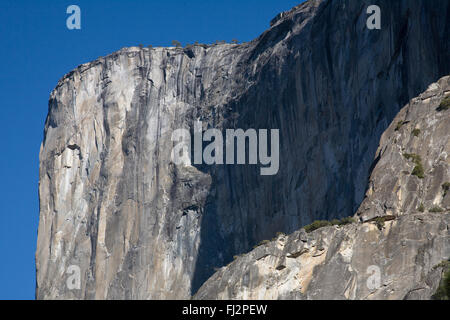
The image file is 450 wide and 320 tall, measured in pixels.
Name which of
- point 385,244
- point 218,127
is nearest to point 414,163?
point 385,244

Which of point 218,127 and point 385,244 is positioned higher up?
point 218,127

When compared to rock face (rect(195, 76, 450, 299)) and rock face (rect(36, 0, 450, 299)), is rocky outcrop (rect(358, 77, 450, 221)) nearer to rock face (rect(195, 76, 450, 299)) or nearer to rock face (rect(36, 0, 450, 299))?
rock face (rect(195, 76, 450, 299))

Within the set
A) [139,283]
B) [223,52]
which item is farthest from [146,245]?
[223,52]

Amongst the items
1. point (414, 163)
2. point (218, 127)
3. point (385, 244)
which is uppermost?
point (218, 127)

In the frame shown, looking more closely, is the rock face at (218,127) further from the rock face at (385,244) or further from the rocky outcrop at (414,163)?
the rock face at (385,244)

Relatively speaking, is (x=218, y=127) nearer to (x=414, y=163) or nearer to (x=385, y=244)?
(x=414, y=163)

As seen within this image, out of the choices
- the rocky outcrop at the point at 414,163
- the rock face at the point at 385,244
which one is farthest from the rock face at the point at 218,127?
the rock face at the point at 385,244
